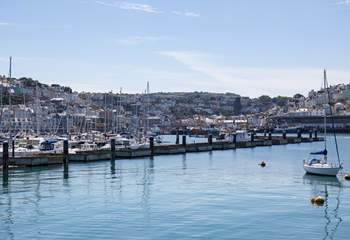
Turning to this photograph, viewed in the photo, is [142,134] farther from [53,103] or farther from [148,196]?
[53,103]

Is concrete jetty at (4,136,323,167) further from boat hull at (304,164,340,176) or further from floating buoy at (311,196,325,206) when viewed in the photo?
→ floating buoy at (311,196,325,206)

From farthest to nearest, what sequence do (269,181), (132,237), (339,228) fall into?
(269,181)
(339,228)
(132,237)

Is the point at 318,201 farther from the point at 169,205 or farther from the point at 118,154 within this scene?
the point at 118,154

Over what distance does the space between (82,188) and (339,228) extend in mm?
21818

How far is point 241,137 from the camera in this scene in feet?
457

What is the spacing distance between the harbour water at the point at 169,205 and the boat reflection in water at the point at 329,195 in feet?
0.17

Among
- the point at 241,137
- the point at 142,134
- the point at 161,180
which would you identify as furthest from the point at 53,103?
the point at 161,180

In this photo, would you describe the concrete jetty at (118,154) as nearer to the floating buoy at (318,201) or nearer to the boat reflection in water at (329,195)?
the boat reflection in water at (329,195)

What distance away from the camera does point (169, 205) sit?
38031 millimetres

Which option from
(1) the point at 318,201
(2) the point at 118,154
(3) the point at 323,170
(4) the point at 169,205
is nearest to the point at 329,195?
(1) the point at 318,201

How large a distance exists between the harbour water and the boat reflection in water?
0.05 m

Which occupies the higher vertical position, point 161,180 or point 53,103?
point 53,103

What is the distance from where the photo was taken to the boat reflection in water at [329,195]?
32125 mm

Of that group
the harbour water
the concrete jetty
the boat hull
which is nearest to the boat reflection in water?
the harbour water
